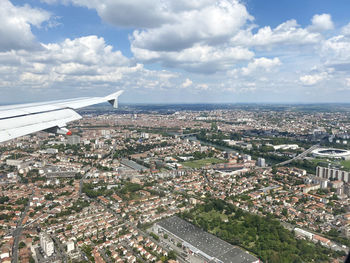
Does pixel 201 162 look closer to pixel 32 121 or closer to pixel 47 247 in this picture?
pixel 47 247

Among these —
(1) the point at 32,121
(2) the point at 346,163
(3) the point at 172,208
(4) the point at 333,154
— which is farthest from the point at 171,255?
(4) the point at 333,154

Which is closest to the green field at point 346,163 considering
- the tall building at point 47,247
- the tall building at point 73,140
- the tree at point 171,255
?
the tree at point 171,255

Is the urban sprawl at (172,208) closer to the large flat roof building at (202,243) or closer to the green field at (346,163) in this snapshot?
the large flat roof building at (202,243)

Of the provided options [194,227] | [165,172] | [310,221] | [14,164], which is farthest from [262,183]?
[14,164]

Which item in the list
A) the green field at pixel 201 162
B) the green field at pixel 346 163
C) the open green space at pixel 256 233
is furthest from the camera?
the green field at pixel 201 162

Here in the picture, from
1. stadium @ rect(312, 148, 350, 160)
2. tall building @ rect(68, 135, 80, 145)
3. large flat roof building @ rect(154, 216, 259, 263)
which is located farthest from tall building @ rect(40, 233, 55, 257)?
stadium @ rect(312, 148, 350, 160)

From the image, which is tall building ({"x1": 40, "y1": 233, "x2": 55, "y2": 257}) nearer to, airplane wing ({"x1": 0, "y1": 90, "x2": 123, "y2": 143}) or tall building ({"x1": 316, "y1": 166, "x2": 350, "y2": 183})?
airplane wing ({"x1": 0, "y1": 90, "x2": 123, "y2": 143})

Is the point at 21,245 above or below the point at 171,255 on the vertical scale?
Result: below
